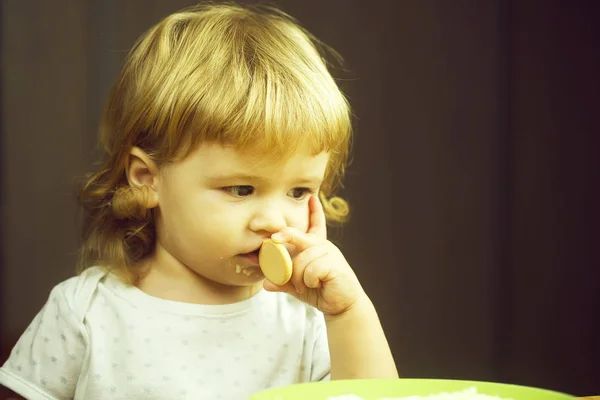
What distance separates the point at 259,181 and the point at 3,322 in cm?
126

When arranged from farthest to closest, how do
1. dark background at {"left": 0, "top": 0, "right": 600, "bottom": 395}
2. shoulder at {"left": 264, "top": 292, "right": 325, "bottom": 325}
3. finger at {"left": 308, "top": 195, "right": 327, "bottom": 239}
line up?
dark background at {"left": 0, "top": 0, "right": 600, "bottom": 395} → shoulder at {"left": 264, "top": 292, "right": 325, "bottom": 325} → finger at {"left": 308, "top": 195, "right": 327, "bottom": 239}

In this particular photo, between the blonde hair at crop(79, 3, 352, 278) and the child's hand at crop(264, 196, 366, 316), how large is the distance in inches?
5.0

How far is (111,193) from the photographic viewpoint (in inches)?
56.1

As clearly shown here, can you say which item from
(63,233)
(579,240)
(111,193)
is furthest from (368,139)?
(111,193)

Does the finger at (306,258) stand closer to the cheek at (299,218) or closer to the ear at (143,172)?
the cheek at (299,218)

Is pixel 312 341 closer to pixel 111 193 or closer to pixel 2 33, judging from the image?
pixel 111 193

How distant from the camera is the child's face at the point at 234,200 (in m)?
1.22

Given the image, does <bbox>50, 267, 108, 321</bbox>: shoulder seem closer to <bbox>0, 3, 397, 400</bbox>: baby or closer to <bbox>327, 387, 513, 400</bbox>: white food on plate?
<bbox>0, 3, 397, 400</bbox>: baby

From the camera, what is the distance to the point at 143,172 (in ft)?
4.45

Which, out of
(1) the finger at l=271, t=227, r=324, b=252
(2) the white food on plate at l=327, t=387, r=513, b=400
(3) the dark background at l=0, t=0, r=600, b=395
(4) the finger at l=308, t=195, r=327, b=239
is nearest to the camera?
(2) the white food on plate at l=327, t=387, r=513, b=400

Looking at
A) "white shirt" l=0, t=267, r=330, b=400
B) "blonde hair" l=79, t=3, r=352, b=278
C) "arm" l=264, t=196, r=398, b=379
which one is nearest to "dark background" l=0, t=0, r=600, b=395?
"blonde hair" l=79, t=3, r=352, b=278

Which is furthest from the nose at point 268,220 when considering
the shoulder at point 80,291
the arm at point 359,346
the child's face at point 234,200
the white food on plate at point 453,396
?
the white food on plate at point 453,396

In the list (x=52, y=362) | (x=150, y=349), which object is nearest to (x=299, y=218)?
(x=150, y=349)

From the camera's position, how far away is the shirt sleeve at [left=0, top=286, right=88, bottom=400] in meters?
1.28
